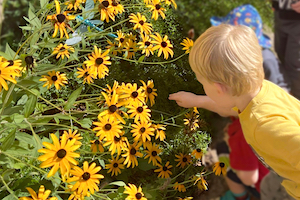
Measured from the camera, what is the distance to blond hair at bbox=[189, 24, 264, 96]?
0.73 metres

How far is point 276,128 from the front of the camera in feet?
2.47

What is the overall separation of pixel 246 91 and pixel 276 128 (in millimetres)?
120

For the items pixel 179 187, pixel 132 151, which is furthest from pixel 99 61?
pixel 179 187

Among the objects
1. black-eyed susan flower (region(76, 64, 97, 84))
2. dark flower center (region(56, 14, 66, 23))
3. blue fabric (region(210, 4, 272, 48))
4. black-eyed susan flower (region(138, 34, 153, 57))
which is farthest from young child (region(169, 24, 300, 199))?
blue fabric (region(210, 4, 272, 48))

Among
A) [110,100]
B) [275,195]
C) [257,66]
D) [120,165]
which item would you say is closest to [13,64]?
[110,100]

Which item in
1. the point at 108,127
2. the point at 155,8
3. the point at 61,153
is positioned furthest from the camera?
the point at 155,8

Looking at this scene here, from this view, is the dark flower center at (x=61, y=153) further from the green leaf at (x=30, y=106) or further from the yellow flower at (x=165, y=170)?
the yellow flower at (x=165, y=170)

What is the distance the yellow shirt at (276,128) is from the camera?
743mm

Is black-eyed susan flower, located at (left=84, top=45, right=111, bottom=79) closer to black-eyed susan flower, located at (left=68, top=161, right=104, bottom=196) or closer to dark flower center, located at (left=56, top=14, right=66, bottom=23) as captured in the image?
dark flower center, located at (left=56, top=14, right=66, bottom=23)

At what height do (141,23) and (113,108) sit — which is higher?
(141,23)

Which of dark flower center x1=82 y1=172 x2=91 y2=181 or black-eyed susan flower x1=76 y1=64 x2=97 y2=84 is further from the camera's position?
black-eyed susan flower x1=76 y1=64 x2=97 y2=84

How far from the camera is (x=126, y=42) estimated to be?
2.59 feet

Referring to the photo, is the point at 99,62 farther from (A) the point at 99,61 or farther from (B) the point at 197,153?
(B) the point at 197,153

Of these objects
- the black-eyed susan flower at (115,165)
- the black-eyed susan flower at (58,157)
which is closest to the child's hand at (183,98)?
the black-eyed susan flower at (115,165)
